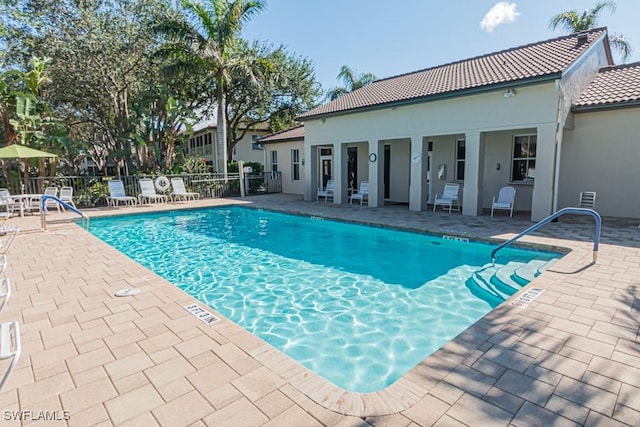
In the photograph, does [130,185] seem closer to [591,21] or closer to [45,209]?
[45,209]

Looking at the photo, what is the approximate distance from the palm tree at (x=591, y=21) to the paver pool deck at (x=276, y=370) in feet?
75.0

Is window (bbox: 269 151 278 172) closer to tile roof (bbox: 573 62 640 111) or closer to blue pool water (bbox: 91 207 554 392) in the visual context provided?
blue pool water (bbox: 91 207 554 392)

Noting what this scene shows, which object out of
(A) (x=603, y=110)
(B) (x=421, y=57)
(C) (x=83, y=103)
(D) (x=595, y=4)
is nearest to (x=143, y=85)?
(C) (x=83, y=103)

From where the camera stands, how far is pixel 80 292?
508 centimetres

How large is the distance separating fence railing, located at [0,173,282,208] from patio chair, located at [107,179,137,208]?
42cm

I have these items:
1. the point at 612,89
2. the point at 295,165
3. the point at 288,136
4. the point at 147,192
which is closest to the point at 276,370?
the point at 612,89

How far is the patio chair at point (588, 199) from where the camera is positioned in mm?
11188

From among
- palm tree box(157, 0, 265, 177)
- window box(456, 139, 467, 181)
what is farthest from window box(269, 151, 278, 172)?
window box(456, 139, 467, 181)

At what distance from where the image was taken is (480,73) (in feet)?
41.5

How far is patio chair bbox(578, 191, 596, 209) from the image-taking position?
11.2 meters

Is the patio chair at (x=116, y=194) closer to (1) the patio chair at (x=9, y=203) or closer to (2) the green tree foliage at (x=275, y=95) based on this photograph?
(1) the patio chair at (x=9, y=203)

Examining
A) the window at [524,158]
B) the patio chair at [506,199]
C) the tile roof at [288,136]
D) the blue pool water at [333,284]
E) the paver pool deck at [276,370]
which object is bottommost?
the blue pool water at [333,284]

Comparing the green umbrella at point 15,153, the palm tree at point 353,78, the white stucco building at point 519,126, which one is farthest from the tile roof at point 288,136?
the palm tree at point 353,78

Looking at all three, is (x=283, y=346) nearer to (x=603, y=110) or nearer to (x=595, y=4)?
(x=603, y=110)
